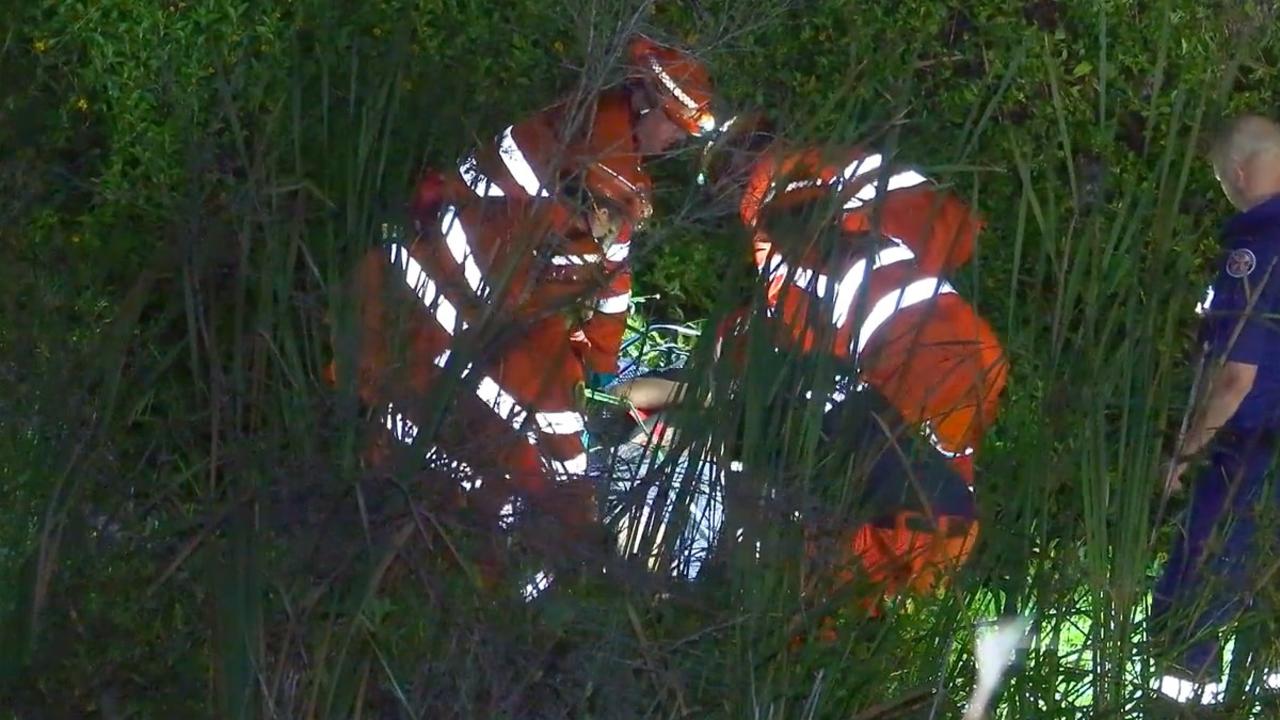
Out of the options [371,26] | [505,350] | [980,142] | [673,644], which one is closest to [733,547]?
[673,644]

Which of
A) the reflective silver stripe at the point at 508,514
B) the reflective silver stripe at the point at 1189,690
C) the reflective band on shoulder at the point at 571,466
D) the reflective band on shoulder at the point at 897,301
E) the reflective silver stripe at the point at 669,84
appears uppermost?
the reflective silver stripe at the point at 669,84

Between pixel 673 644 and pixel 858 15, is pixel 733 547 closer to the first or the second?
pixel 673 644

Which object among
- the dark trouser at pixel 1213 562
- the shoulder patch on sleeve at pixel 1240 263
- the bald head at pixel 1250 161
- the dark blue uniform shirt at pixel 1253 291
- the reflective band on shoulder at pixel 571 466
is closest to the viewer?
the reflective band on shoulder at pixel 571 466

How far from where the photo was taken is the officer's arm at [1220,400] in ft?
10.2

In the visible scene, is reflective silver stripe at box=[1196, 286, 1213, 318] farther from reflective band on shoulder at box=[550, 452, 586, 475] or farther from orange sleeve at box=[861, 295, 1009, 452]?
reflective band on shoulder at box=[550, 452, 586, 475]

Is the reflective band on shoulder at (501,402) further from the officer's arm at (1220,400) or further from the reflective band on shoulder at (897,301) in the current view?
the officer's arm at (1220,400)

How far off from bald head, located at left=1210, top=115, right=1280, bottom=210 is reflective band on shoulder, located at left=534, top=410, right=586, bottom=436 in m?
2.16

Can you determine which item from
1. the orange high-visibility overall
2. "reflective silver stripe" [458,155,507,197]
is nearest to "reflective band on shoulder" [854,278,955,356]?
the orange high-visibility overall

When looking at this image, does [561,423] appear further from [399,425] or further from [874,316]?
[874,316]

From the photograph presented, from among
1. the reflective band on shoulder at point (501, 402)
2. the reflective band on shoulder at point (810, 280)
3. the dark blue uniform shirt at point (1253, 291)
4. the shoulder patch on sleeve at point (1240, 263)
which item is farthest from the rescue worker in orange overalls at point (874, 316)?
the shoulder patch on sleeve at point (1240, 263)

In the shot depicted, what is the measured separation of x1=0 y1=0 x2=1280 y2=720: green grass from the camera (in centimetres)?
274

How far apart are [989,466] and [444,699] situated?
3.20 ft

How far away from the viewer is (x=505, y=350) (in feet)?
9.12

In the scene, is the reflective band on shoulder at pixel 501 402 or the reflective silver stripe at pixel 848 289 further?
the reflective silver stripe at pixel 848 289
